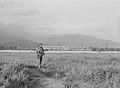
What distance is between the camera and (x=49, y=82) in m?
14.3

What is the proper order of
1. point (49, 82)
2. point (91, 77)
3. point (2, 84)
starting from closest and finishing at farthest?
point (2, 84), point (49, 82), point (91, 77)

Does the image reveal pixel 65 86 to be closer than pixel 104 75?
Yes

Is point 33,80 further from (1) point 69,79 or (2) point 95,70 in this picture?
(2) point 95,70

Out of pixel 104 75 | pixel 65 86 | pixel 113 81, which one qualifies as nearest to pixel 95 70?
pixel 104 75

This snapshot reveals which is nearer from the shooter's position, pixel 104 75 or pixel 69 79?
pixel 69 79

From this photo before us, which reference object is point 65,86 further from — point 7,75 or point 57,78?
point 7,75

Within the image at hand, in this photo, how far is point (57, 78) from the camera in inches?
624

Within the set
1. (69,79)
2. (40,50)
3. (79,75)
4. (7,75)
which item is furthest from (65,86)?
A: (40,50)

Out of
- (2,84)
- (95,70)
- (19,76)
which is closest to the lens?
(2,84)

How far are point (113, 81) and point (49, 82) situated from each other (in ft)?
13.2

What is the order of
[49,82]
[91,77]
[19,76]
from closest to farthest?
[19,76]
[49,82]
[91,77]

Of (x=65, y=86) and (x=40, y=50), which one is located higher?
(x=40, y=50)

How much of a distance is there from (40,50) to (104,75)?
663 cm

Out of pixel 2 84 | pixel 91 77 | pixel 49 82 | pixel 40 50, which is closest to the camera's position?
pixel 2 84
